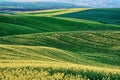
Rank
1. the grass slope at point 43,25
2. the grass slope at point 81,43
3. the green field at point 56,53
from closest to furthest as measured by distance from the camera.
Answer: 1. the green field at point 56,53
2. the grass slope at point 81,43
3. the grass slope at point 43,25

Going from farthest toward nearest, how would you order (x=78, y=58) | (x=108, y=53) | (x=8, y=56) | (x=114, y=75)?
(x=108, y=53), (x=78, y=58), (x=8, y=56), (x=114, y=75)

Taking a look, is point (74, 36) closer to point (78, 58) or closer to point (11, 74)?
point (78, 58)

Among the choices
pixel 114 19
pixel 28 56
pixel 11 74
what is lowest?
pixel 114 19

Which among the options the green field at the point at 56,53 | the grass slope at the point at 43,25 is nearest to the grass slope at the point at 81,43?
the green field at the point at 56,53

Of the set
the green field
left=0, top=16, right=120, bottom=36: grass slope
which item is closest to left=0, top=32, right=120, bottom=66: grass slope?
the green field

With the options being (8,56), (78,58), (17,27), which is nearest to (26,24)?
(17,27)

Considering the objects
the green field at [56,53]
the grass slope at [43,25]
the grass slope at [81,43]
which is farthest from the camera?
the grass slope at [43,25]

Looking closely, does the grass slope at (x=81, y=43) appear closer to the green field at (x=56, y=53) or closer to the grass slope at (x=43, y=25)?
the green field at (x=56, y=53)

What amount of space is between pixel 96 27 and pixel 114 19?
57162mm

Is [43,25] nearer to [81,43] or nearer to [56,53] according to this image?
[81,43]

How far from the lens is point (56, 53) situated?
Result: 52.2m

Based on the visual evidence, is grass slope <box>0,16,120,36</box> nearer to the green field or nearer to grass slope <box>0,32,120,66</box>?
the green field

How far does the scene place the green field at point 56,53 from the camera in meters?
29.9

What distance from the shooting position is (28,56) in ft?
152
